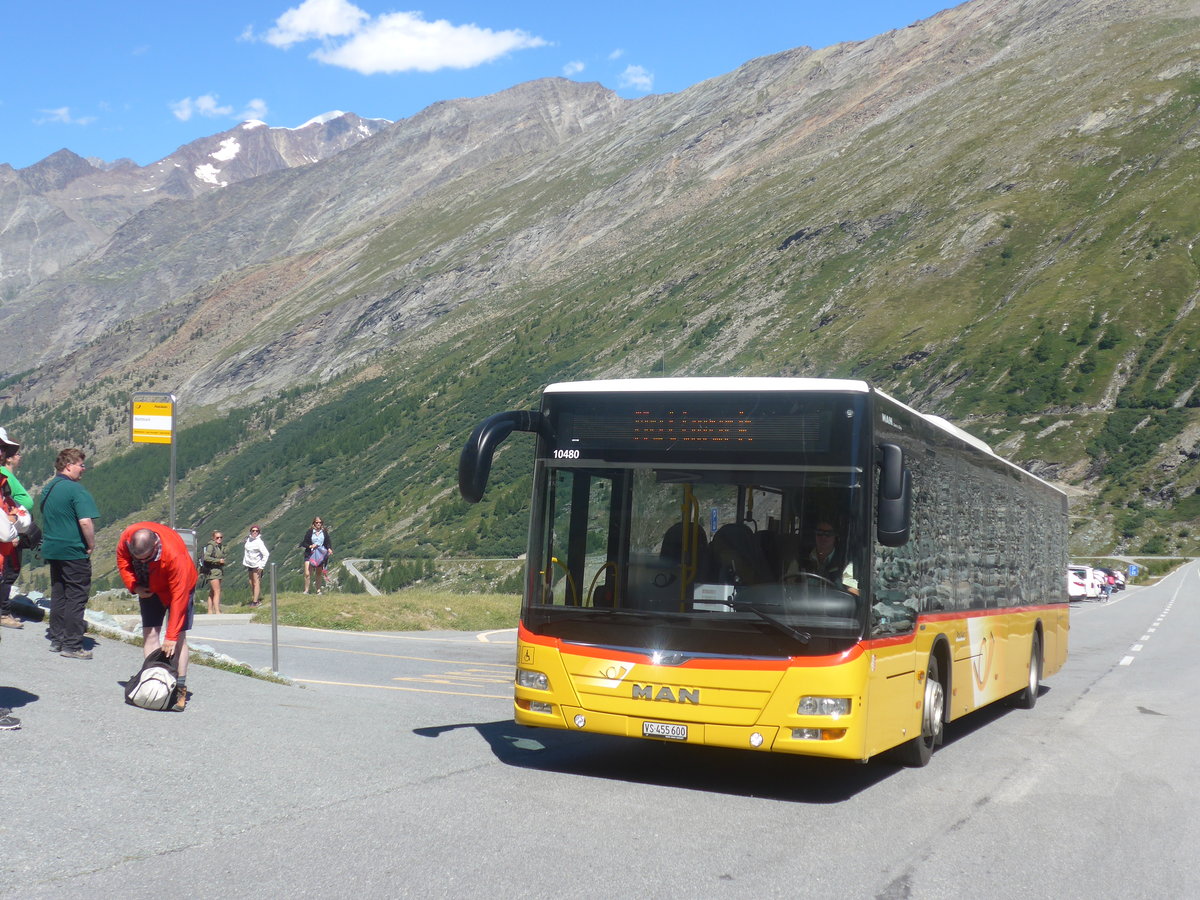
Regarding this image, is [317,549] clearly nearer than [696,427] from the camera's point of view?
No

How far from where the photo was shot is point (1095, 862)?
6.68 metres

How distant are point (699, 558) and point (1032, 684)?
7.27m

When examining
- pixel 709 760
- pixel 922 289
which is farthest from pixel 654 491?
pixel 922 289

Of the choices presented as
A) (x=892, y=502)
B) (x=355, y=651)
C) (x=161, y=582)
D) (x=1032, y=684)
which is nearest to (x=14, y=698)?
(x=161, y=582)

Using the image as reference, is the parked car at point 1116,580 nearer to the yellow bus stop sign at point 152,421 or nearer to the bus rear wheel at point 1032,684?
the bus rear wheel at point 1032,684

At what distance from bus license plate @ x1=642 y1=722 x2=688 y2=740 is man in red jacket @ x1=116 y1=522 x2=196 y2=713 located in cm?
365

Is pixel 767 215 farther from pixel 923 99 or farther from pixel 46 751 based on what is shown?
pixel 46 751

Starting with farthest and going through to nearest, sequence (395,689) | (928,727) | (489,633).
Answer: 1. (489,633)
2. (395,689)
3. (928,727)

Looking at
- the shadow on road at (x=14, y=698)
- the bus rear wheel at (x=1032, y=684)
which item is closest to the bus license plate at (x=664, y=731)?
the shadow on road at (x=14, y=698)

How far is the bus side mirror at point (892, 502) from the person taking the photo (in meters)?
7.82

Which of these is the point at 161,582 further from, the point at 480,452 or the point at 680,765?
the point at 680,765

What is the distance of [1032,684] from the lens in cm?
1386

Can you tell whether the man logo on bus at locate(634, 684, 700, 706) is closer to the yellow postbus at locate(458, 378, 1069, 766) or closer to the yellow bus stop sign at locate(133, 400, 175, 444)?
the yellow postbus at locate(458, 378, 1069, 766)

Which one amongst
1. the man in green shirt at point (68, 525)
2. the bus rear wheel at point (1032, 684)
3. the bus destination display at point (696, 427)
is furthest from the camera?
the bus rear wheel at point (1032, 684)
